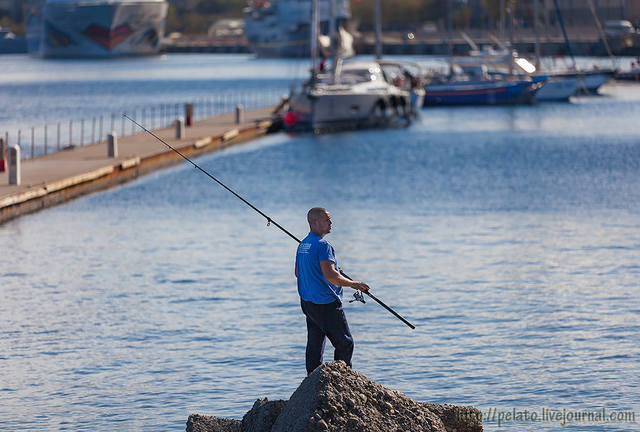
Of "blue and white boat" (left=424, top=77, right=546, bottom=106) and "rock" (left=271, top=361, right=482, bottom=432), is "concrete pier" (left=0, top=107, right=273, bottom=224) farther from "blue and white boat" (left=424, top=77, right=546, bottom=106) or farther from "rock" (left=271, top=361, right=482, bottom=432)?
"blue and white boat" (left=424, top=77, right=546, bottom=106)

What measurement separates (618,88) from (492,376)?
99.1 metres

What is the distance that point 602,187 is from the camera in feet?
132

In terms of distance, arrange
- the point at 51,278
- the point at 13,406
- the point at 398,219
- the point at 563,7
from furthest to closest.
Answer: the point at 563,7
the point at 398,219
the point at 51,278
the point at 13,406

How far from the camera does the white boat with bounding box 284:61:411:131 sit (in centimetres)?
6034

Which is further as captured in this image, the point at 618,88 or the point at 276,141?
the point at 618,88

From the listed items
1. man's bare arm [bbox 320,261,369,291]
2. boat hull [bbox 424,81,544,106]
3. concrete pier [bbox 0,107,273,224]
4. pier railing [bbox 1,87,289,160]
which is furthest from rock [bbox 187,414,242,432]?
boat hull [bbox 424,81,544,106]

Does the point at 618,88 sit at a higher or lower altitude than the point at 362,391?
lower

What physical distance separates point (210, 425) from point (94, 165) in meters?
28.8

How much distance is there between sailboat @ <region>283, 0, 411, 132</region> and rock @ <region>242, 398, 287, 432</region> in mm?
49131

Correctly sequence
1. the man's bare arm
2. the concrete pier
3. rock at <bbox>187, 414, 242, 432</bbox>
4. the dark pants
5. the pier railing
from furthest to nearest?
the pier railing → the concrete pier → the dark pants → the man's bare arm → rock at <bbox>187, 414, 242, 432</bbox>

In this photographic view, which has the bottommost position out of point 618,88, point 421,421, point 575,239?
point 618,88

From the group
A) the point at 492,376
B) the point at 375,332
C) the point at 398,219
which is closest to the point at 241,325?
the point at 375,332

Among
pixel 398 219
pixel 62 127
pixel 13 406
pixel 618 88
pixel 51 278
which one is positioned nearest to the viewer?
pixel 13 406

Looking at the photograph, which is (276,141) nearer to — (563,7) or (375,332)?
(375,332)
